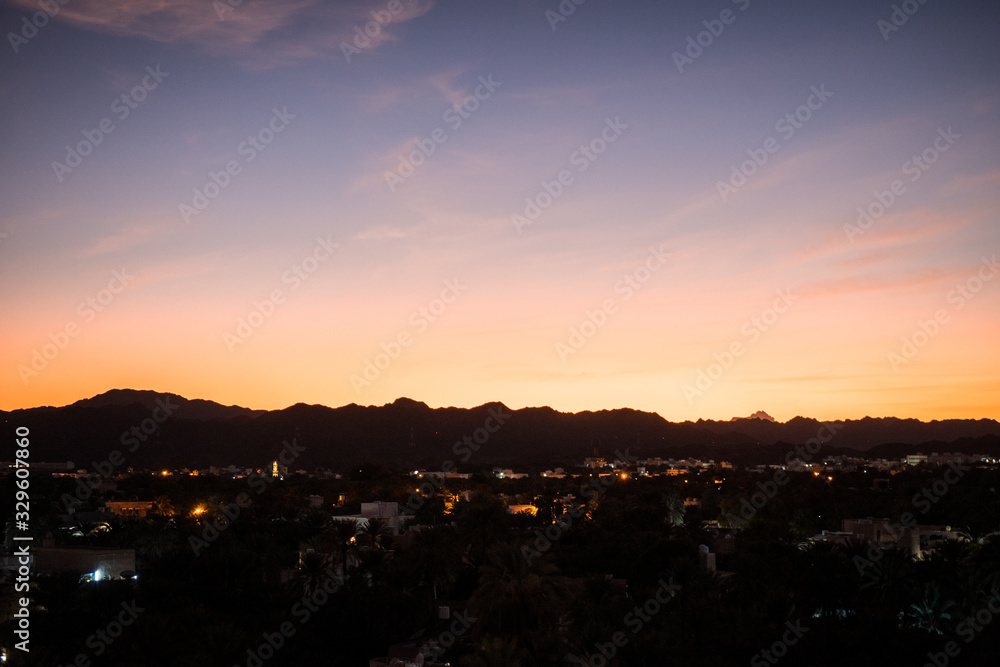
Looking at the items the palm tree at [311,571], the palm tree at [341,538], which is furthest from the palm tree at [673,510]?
the palm tree at [311,571]

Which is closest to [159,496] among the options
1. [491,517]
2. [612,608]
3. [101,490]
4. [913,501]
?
[101,490]

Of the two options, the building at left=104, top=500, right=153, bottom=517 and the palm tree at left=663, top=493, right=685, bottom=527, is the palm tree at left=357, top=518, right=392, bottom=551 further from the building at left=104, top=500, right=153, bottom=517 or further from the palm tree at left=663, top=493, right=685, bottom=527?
the building at left=104, top=500, right=153, bottom=517

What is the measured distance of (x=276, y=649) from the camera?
92.9 ft

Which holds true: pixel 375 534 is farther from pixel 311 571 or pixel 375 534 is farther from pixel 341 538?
pixel 311 571

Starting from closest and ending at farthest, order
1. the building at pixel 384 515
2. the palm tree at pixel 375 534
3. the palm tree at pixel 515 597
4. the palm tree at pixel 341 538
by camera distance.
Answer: the palm tree at pixel 515 597 < the palm tree at pixel 341 538 < the palm tree at pixel 375 534 < the building at pixel 384 515

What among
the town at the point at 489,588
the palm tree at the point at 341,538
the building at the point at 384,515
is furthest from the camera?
the building at the point at 384,515

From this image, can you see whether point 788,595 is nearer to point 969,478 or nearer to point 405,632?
point 405,632

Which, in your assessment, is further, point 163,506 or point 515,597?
point 163,506

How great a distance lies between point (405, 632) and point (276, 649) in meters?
5.90

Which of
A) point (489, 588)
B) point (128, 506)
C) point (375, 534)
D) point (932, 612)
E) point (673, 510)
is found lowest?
point (932, 612)

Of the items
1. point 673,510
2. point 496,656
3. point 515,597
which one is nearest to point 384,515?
point 673,510

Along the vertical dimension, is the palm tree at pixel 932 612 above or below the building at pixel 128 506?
below

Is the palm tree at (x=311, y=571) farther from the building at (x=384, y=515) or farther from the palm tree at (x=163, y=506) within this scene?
the palm tree at (x=163, y=506)

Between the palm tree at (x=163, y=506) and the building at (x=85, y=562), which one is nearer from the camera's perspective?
the building at (x=85, y=562)
